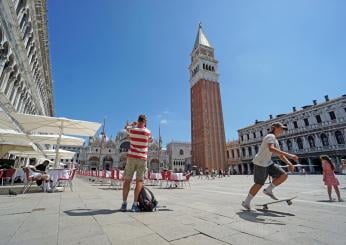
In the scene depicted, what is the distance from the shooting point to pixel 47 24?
18.9 meters

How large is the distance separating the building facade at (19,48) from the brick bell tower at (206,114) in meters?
37.0

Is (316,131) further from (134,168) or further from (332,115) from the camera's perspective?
(134,168)

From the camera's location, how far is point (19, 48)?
13.1 meters

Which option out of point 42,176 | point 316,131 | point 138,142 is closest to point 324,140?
point 316,131

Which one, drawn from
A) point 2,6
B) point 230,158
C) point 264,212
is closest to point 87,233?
point 264,212

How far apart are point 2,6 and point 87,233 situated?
41.5 ft

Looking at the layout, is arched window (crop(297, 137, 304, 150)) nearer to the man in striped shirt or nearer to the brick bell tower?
the brick bell tower

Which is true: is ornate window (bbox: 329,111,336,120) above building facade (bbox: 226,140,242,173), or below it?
above

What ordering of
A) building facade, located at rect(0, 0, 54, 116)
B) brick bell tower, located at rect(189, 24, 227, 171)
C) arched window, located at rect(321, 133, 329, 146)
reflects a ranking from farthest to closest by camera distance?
brick bell tower, located at rect(189, 24, 227, 171) → arched window, located at rect(321, 133, 329, 146) → building facade, located at rect(0, 0, 54, 116)

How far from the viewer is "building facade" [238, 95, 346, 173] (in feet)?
104

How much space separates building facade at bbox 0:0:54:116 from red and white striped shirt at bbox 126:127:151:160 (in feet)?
28.1

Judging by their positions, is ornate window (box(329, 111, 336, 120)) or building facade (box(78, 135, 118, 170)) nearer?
ornate window (box(329, 111, 336, 120))

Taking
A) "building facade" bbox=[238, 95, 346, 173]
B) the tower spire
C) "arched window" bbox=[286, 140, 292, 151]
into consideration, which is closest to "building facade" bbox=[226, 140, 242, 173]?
"building facade" bbox=[238, 95, 346, 173]

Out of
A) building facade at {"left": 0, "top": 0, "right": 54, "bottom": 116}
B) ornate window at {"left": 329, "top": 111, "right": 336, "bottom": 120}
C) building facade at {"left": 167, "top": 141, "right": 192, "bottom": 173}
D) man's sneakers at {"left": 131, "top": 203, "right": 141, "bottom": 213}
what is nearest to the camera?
man's sneakers at {"left": 131, "top": 203, "right": 141, "bottom": 213}
